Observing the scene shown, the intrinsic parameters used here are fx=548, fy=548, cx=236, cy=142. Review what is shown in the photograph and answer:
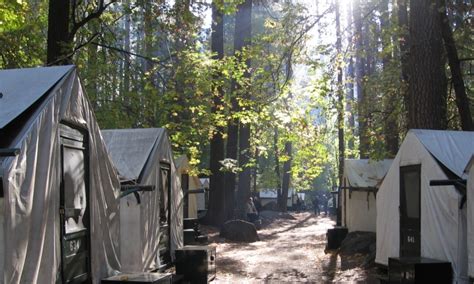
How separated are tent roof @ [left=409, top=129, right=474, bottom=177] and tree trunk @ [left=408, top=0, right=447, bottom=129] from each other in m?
1.19

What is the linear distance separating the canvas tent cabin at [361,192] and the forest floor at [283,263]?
1.68m

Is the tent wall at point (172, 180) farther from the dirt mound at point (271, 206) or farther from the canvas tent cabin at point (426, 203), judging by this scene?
the dirt mound at point (271, 206)

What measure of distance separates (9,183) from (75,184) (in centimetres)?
187

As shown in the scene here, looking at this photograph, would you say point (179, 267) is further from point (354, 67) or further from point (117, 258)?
point (354, 67)

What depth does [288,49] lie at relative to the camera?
48.8 feet

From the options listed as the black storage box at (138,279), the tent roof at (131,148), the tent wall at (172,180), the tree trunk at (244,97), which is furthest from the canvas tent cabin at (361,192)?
the black storage box at (138,279)

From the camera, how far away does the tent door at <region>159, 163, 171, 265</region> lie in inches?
502

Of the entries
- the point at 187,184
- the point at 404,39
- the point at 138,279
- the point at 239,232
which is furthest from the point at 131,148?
the point at 239,232

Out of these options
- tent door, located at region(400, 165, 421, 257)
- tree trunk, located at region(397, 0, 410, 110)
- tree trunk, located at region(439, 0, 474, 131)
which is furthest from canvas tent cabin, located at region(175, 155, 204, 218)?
tree trunk, located at region(439, 0, 474, 131)

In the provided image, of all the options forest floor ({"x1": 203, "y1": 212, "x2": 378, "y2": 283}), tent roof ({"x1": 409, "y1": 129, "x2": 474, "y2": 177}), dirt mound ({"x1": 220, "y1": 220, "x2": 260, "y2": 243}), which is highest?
tent roof ({"x1": 409, "y1": 129, "x2": 474, "y2": 177})

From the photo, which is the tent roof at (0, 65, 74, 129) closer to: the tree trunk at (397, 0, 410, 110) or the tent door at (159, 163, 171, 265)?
the tent door at (159, 163, 171, 265)

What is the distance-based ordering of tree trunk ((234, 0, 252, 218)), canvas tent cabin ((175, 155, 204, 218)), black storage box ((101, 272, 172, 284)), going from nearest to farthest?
black storage box ((101, 272, 172, 284)) < canvas tent cabin ((175, 155, 204, 218)) < tree trunk ((234, 0, 252, 218))

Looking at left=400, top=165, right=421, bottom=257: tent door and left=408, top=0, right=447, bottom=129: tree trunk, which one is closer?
left=400, top=165, right=421, bottom=257: tent door

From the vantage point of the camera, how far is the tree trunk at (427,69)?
39.9 feet
